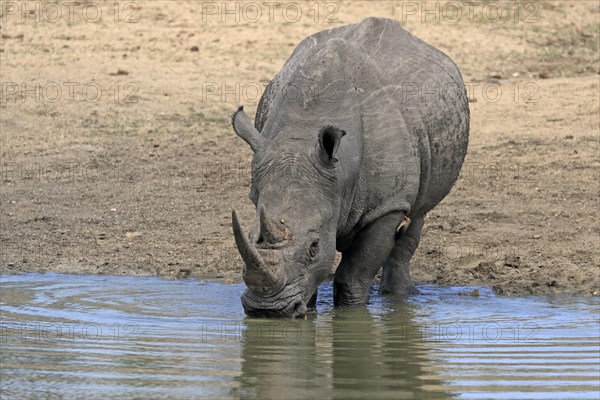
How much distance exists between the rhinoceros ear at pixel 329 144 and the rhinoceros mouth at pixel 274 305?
927 mm

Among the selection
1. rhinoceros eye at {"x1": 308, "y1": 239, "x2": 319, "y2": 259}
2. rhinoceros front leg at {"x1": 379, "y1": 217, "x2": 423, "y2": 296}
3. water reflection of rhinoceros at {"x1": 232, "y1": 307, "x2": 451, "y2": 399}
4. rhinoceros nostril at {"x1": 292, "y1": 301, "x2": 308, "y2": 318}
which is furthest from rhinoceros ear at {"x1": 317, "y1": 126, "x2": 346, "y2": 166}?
rhinoceros front leg at {"x1": 379, "y1": 217, "x2": 423, "y2": 296}

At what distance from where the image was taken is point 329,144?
32.3ft

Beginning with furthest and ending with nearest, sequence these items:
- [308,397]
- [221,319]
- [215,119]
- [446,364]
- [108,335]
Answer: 1. [215,119]
2. [221,319]
3. [108,335]
4. [446,364]
5. [308,397]

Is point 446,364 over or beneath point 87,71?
beneath

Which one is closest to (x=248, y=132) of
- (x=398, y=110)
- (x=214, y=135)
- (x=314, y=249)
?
(x=314, y=249)

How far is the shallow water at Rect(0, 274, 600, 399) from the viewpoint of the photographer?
26.2ft

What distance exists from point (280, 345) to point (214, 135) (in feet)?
24.2

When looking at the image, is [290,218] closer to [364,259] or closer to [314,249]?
[314,249]

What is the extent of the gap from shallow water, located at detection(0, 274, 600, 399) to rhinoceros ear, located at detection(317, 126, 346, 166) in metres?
1.10

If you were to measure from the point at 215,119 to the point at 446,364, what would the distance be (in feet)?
28.0

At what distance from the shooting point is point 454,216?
44.6 feet

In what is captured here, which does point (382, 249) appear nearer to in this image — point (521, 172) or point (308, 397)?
point (308, 397)

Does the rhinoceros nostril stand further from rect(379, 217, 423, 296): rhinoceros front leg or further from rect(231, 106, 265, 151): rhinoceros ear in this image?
rect(379, 217, 423, 296): rhinoceros front leg

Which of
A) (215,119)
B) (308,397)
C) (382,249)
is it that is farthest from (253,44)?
(308,397)
